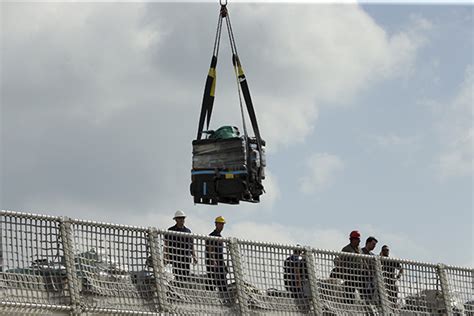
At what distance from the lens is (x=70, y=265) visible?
1238cm

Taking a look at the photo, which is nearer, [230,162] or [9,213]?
[9,213]

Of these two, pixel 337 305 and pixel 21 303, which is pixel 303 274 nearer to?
pixel 337 305

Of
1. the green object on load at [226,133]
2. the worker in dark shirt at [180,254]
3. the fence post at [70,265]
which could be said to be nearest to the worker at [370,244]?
the green object on load at [226,133]

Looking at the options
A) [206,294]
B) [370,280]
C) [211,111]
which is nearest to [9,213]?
[206,294]

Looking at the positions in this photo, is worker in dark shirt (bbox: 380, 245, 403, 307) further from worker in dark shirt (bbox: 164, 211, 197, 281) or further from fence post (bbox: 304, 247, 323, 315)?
worker in dark shirt (bbox: 164, 211, 197, 281)

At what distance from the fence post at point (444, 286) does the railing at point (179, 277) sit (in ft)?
0.90

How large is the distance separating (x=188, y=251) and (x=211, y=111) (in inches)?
273

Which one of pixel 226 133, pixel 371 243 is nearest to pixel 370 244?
pixel 371 243

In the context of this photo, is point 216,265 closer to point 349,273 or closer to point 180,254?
point 180,254

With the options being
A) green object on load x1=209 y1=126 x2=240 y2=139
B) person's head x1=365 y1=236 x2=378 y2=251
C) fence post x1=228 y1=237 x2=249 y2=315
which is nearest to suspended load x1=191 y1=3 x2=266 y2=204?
green object on load x1=209 y1=126 x2=240 y2=139

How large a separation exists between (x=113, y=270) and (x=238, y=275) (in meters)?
1.80

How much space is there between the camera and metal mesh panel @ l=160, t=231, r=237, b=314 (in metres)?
13.4

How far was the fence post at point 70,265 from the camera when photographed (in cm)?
1234

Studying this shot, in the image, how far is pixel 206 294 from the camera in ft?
45.4
